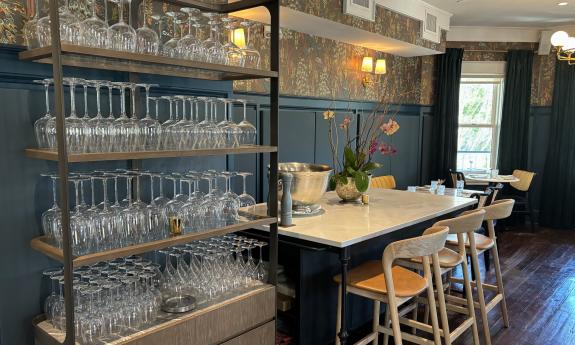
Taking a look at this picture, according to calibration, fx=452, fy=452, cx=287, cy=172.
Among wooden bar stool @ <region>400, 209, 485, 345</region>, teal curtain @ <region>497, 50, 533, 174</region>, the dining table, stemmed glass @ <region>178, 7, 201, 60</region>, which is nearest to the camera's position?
stemmed glass @ <region>178, 7, 201, 60</region>

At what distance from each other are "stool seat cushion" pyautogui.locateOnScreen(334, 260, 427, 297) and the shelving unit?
491 mm

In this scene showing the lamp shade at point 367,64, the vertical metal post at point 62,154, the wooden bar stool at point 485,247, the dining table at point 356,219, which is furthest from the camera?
the lamp shade at point 367,64

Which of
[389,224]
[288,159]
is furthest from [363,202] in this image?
[288,159]

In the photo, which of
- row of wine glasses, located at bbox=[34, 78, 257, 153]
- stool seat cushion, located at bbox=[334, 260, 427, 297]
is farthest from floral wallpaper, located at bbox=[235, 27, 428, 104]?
stool seat cushion, located at bbox=[334, 260, 427, 297]

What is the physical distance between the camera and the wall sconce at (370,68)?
18.4 ft

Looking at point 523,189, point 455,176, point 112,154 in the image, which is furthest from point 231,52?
point 523,189

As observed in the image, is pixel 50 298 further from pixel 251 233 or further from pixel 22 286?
pixel 251 233

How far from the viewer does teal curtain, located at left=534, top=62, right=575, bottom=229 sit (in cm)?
670

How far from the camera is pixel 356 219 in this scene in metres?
2.76

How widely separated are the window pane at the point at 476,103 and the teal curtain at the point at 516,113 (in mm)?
286

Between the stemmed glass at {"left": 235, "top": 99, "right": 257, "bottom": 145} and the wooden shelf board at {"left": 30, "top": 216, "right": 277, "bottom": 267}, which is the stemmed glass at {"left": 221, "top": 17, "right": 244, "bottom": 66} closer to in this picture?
the stemmed glass at {"left": 235, "top": 99, "right": 257, "bottom": 145}

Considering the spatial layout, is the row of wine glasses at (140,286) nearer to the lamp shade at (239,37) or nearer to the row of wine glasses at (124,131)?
the row of wine glasses at (124,131)

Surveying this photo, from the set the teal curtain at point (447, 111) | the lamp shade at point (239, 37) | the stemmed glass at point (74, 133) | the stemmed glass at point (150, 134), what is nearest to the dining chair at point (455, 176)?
the teal curtain at point (447, 111)

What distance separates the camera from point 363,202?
10.8 feet
